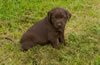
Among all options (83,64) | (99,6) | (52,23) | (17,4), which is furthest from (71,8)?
(83,64)

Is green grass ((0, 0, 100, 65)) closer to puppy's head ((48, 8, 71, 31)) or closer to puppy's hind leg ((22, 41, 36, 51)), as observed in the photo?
puppy's hind leg ((22, 41, 36, 51))

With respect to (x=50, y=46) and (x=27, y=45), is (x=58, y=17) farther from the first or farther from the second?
(x=27, y=45)

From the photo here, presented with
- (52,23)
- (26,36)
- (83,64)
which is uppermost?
(52,23)

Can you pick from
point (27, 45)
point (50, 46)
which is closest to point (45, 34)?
point (50, 46)

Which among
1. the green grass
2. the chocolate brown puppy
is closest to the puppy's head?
the chocolate brown puppy

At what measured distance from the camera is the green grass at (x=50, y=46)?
4410 mm

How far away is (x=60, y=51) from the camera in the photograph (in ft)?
15.4

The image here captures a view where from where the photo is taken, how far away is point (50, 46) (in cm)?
483

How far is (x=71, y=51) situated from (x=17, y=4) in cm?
312

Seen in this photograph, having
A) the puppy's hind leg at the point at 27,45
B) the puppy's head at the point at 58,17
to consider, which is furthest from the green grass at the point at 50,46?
the puppy's head at the point at 58,17

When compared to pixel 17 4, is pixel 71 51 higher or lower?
lower

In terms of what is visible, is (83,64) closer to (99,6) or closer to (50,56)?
(50,56)

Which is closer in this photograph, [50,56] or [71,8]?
[50,56]

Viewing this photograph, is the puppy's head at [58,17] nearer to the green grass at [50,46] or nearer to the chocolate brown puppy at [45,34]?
the chocolate brown puppy at [45,34]
